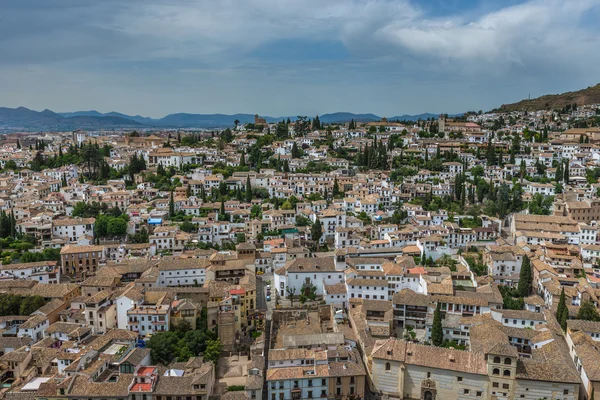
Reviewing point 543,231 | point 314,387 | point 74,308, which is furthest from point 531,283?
point 74,308

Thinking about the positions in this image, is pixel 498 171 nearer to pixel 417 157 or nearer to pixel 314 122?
pixel 417 157

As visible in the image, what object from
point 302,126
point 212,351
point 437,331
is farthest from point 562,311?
point 302,126

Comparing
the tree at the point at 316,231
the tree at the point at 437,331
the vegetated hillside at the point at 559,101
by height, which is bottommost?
the tree at the point at 437,331

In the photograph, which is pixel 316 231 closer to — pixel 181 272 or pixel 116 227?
pixel 181 272

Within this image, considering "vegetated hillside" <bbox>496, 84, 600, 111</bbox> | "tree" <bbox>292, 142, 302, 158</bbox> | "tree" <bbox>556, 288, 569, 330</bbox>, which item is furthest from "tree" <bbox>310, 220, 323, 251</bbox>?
"vegetated hillside" <bbox>496, 84, 600, 111</bbox>

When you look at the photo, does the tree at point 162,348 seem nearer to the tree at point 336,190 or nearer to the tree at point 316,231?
the tree at point 316,231

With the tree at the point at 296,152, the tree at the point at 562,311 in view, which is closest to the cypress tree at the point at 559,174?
the tree at the point at 562,311
